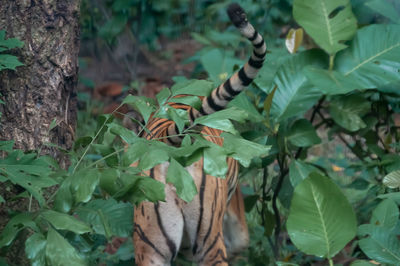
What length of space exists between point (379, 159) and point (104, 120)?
2.33 m

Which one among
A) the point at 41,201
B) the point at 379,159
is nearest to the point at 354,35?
the point at 379,159

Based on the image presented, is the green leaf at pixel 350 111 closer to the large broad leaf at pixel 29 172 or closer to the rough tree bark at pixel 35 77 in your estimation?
the rough tree bark at pixel 35 77

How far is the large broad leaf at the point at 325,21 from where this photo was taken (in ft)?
12.6

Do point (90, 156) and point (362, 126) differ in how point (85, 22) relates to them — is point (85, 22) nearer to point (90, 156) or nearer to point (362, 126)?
point (90, 156)

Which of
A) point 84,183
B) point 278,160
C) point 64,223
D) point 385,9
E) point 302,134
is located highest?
point 385,9

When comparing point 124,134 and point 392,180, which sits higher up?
point 124,134

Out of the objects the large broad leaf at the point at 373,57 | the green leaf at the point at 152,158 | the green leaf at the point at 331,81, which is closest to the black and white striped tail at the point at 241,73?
the green leaf at the point at 152,158

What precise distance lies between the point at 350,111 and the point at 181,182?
2.15m

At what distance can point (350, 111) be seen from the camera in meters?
4.09

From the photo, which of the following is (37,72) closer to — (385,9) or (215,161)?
(215,161)

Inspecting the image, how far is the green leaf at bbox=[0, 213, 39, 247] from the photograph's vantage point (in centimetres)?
232

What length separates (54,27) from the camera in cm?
Answer: 322

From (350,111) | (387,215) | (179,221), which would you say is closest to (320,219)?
(387,215)

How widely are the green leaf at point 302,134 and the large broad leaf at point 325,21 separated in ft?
1.64
